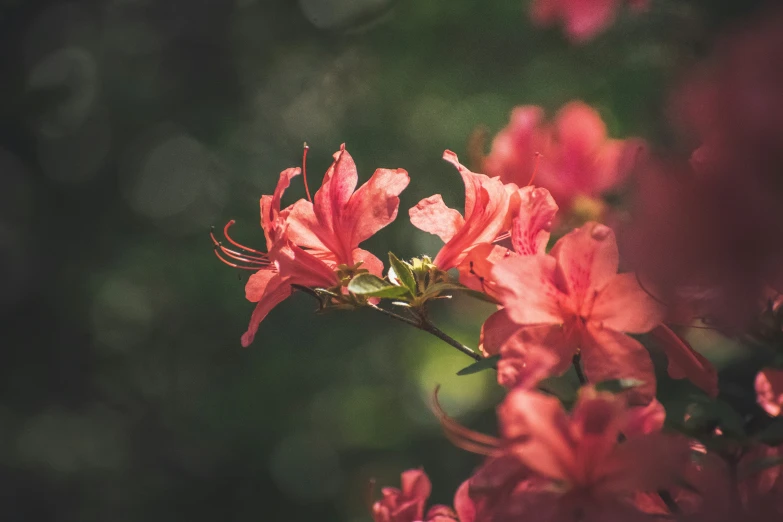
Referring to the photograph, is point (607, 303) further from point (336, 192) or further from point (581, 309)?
point (336, 192)

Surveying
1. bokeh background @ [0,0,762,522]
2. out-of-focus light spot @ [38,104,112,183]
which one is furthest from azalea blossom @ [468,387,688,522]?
out-of-focus light spot @ [38,104,112,183]

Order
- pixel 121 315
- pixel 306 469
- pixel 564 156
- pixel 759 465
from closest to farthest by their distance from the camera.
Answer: pixel 759 465
pixel 564 156
pixel 306 469
pixel 121 315

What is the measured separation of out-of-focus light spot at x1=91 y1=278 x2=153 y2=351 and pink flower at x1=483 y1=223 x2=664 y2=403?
11.2 feet

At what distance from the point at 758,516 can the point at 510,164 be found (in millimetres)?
996

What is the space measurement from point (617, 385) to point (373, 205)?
0.26 metres

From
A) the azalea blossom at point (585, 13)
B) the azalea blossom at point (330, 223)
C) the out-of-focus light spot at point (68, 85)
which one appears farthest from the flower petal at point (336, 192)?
the out-of-focus light spot at point (68, 85)

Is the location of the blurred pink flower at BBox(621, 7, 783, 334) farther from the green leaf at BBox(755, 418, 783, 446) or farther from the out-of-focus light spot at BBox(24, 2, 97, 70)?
the out-of-focus light spot at BBox(24, 2, 97, 70)

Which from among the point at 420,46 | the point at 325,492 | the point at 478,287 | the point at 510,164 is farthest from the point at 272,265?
the point at 325,492

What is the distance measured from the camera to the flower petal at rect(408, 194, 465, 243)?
67cm

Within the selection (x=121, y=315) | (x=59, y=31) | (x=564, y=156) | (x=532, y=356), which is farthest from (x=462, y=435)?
(x=59, y=31)

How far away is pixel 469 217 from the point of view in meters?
0.63

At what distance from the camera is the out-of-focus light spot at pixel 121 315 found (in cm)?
373

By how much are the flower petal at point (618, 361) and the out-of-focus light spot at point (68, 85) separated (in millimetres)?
3936

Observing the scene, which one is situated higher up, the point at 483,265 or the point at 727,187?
the point at 727,187
